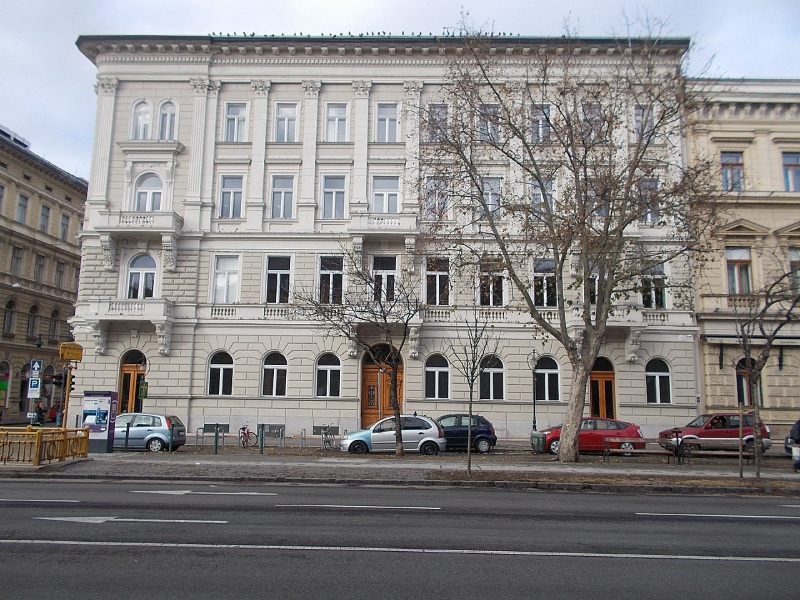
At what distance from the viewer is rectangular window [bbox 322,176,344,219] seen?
1238 inches

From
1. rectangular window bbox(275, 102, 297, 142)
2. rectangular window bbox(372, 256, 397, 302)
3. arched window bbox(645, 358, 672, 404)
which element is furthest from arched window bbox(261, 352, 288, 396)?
arched window bbox(645, 358, 672, 404)

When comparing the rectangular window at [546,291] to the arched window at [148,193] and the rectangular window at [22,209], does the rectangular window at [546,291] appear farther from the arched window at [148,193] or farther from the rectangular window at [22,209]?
the rectangular window at [22,209]

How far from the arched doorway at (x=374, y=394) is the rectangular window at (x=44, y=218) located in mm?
31291

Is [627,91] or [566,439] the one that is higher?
[627,91]

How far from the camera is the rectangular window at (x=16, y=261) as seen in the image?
4481cm

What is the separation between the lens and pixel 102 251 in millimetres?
30641

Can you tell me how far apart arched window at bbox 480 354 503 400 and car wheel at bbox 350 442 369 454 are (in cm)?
902

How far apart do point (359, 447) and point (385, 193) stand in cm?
1401

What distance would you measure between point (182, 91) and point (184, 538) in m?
28.7

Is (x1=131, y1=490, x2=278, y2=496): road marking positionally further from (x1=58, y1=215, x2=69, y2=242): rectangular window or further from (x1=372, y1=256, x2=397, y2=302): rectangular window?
(x1=58, y1=215, x2=69, y2=242): rectangular window

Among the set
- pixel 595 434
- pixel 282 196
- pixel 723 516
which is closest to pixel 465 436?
pixel 595 434

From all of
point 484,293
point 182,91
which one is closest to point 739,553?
point 484,293

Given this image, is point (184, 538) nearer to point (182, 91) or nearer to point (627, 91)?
point (627, 91)

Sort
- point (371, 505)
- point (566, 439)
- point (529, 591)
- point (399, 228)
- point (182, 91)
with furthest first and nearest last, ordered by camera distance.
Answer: point (182, 91), point (399, 228), point (566, 439), point (371, 505), point (529, 591)
